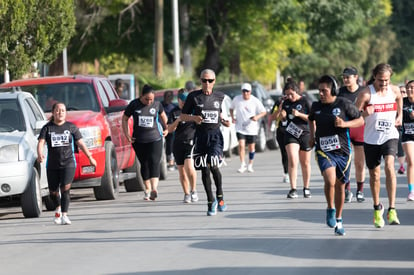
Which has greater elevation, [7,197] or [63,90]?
[63,90]

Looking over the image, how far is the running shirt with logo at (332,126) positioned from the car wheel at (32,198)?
4.49 metres

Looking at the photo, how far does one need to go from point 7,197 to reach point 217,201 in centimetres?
301

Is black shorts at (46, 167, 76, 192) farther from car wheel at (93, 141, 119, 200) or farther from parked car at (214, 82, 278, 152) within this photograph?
parked car at (214, 82, 278, 152)

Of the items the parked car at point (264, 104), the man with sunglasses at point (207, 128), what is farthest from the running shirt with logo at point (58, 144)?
the parked car at point (264, 104)

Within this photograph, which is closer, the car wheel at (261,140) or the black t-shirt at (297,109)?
the black t-shirt at (297,109)

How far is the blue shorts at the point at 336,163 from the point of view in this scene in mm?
12656

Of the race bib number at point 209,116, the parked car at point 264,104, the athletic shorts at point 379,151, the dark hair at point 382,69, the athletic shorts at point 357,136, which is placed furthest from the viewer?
the parked car at point 264,104

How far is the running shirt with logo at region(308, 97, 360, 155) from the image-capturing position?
41.9ft

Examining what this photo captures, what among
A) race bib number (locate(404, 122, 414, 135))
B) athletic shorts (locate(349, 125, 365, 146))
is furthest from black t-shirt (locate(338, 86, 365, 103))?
race bib number (locate(404, 122, 414, 135))

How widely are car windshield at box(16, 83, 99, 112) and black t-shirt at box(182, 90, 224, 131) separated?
10.0 ft

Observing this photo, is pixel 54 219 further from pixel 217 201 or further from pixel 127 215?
pixel 217 201

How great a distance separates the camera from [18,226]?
15.0 meters

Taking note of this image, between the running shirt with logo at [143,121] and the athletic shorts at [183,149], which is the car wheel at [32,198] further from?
the athletic shorts at [183,149]

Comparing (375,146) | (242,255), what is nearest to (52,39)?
(375,146)
